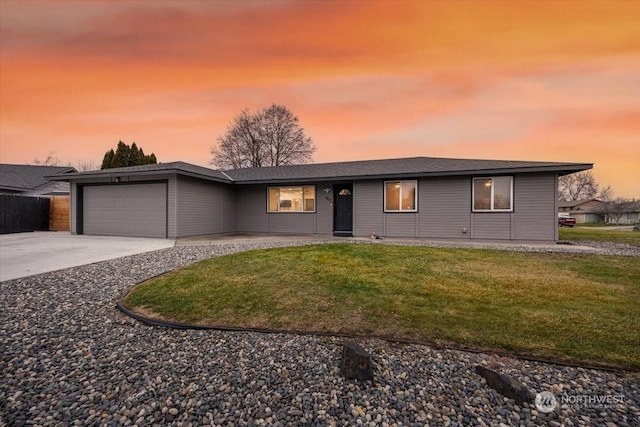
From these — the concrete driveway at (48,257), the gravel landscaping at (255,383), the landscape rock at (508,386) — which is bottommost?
the gravel landscaping at (255,383)

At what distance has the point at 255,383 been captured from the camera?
2.11 m

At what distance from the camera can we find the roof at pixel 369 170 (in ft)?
30.2

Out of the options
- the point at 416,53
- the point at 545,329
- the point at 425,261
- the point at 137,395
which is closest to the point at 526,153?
the point at 416,53

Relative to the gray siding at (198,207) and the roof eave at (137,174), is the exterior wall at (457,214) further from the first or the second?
the gray siding at (198,207)

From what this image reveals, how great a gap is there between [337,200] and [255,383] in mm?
10428

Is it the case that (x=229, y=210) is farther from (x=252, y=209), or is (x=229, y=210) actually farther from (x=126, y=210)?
(x=126, y=210)

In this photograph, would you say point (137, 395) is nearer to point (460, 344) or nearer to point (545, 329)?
point (460, 344)

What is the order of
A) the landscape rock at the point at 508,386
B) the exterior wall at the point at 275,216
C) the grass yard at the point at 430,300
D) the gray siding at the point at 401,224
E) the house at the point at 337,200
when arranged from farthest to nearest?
the exterior wall at the point at 275,216
the gray siding at the point at 401,224
the house at the point at 337,200
the grass yard at the point at 430,300
the landscape rock at the point at 508,386

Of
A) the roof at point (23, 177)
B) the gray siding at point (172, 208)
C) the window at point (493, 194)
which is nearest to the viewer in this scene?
the window at point (493, 194)

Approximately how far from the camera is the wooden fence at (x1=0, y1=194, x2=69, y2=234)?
42.7 feet

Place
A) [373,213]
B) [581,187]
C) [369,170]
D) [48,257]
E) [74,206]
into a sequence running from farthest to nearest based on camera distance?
[581,187] < [74,206] < [369,170] < [373,213] < [48,257]

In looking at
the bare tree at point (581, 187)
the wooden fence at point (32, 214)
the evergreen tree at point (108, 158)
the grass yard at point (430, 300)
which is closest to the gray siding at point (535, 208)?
the grass yard at point (430, 300)

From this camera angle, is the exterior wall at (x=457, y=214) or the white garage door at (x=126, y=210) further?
the white garage door at (x=126, y=210)

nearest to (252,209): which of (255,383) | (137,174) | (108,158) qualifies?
(137,174)
